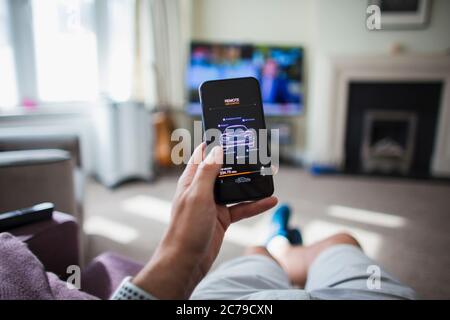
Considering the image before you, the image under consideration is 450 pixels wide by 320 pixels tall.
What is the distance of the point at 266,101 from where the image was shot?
10.0 ft

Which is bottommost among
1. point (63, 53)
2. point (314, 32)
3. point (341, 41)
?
point (63, 53)

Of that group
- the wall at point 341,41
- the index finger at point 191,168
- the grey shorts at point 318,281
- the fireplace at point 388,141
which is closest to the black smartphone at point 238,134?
the index finger at point 191,168

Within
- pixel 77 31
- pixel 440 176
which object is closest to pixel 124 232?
pixel 77 31

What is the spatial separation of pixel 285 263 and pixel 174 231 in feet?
2.37

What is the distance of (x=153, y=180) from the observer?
8.48 ft

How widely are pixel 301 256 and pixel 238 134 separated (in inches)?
25.2

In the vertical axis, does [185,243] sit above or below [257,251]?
above

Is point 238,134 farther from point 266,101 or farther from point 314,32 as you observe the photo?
point 314,32

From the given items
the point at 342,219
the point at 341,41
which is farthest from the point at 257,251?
the point at 341,41

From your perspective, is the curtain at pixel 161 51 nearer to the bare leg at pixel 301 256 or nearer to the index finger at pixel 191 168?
the bare leg at pixel 301 256

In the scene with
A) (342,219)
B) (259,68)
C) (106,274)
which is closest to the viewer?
(106,274)
